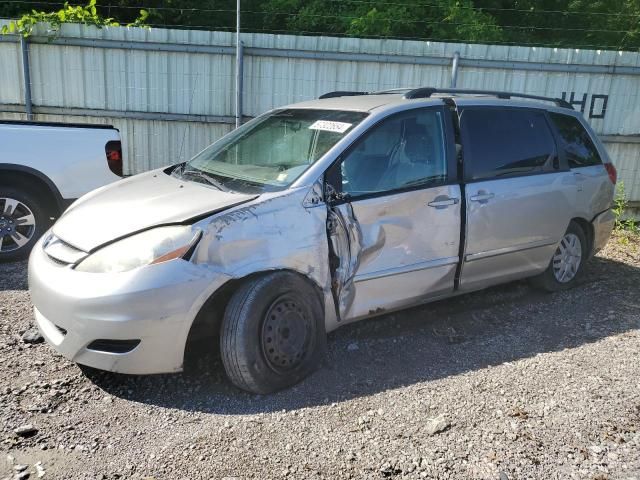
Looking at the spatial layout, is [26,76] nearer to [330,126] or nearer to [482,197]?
[330,126]

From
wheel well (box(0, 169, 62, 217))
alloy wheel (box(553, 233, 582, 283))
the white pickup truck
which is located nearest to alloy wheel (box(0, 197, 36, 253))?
the white pickup truck

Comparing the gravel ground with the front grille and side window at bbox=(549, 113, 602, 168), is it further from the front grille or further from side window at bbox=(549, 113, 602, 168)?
side window at bbox=(549, 113, 602, 168)

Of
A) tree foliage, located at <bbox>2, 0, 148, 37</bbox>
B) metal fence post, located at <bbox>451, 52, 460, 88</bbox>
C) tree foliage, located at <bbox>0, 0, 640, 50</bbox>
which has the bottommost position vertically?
metal fence post, located at <bbox>451, 52, 460, 88</bbox>

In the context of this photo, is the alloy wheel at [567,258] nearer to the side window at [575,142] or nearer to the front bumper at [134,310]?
the side window at [575,142]

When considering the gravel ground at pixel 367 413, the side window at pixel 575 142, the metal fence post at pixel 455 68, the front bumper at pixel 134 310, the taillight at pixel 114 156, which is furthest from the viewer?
the metal fence post at pixel 455 68

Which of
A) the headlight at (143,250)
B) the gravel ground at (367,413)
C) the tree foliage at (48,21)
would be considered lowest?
the gravel ground at (367,413)

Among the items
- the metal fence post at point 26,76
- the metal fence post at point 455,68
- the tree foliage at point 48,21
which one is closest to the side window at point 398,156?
the metal fence post at point 455,68

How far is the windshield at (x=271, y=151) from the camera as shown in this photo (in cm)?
384

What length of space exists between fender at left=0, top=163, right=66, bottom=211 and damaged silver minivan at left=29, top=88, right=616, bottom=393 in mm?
1782

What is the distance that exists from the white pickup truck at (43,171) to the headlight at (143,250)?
275 cm

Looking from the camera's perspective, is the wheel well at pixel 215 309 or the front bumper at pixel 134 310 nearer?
the front bumper at pixel 134 310

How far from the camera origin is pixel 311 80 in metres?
8.64

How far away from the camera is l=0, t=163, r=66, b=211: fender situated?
5586 mm

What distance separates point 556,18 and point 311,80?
37.1 feet
